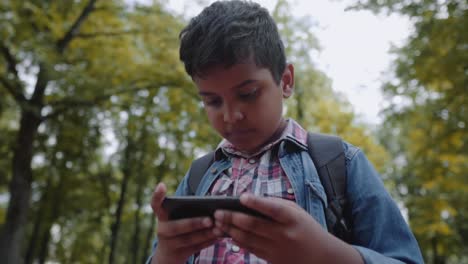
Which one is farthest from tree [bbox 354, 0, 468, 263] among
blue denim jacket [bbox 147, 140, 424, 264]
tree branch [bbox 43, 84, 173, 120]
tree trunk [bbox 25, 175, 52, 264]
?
tree trunk [bbox 25, 175, 52, 264]

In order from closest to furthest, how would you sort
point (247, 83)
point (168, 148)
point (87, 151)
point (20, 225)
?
point (247, 83) < point (20, 225) < point (87, 151) < point (168, 148)

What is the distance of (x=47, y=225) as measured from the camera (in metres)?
15.0

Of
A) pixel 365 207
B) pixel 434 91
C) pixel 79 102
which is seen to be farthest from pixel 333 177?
pixel 79 102

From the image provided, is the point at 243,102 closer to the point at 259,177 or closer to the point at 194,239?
the point at 259,177

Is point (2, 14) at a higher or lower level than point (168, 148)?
higher

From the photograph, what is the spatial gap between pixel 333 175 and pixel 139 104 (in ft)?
28.1

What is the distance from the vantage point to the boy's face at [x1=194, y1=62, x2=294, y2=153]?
4.97 feet

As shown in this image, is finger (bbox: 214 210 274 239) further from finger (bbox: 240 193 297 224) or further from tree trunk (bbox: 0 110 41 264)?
tree trunk (bbox: 0 110 41 264)

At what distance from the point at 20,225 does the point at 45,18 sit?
4599 millimetres

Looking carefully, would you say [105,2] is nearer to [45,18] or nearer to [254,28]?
[45,18]

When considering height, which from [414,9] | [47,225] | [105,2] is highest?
[105,2]

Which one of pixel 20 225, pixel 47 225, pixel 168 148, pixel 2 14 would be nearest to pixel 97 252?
pixel 47 225

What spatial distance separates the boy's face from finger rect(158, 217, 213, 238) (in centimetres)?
55

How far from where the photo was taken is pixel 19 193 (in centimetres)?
859
